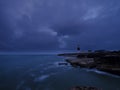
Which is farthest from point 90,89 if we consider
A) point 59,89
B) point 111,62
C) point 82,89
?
point 111,62

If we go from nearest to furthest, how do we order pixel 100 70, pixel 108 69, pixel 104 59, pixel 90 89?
pixel 90 89, pixel 108 69, pixel 100 70, pixel 104 59

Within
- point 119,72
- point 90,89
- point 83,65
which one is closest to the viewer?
point 90,89

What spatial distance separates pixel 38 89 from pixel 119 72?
15.4 m

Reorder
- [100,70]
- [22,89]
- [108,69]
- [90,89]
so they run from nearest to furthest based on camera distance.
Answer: [90,89] → [22,89] → [108,69] → [100,70]

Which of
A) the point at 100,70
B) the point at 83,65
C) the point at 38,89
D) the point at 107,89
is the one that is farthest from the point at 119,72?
the point at 38,89

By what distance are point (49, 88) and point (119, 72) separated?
14.2 meters

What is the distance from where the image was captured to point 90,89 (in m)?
11.4

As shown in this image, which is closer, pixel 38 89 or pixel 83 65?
pixel 38 89

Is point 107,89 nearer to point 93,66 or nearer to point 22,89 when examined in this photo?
point 22,89

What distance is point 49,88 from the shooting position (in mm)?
17688

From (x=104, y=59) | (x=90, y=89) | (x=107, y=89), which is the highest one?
(x=104, y=59)

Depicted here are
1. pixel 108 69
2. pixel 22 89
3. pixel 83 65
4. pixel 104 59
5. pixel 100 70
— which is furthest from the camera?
pixel 83 65

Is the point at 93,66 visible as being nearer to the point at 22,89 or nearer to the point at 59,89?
the point at 59,89

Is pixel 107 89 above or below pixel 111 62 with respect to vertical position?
below
